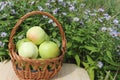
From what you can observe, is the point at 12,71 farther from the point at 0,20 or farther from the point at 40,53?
the point at 0,20

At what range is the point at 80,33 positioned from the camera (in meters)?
2.68

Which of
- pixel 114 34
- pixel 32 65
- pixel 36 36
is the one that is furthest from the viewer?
pixel 114 34

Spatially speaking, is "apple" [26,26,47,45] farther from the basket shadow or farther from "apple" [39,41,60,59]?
the basket shadow

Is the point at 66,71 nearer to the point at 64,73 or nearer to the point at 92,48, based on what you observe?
the point at 64,73

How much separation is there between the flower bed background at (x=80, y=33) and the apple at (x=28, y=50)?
15.3 inches

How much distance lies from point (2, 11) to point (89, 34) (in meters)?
0.74

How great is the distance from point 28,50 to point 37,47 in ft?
0.45

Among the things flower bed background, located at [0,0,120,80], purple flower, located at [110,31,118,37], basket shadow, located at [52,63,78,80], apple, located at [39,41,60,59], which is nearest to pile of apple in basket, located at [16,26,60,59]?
apple, located at [39,41,60,59]

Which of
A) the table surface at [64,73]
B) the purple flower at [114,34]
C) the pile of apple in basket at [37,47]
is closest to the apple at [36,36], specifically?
the pile of apple in basket at [37,47]

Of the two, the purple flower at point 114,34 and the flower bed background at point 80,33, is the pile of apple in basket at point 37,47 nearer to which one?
the flower bed background at point 80,33

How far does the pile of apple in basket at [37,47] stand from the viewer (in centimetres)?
223

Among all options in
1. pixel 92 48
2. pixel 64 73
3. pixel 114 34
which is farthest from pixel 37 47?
pixel 114 34

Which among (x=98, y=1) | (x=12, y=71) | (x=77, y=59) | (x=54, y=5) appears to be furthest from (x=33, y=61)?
(x=98, y=1)

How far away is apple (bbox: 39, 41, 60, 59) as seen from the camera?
227cm
